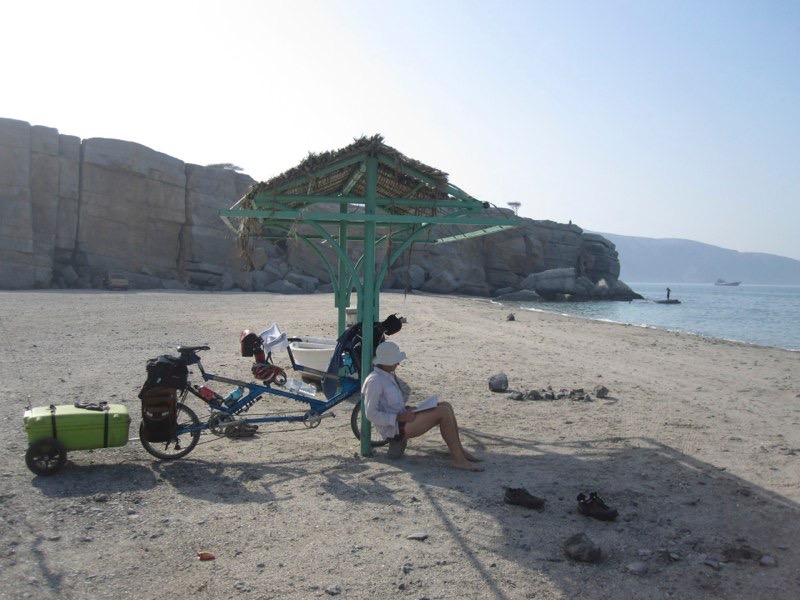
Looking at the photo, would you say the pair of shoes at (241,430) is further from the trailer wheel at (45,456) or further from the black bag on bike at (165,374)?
the trailer wheel at (45,456)

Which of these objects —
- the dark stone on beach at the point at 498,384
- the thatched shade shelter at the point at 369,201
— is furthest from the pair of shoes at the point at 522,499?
the dark stone on beach at the point at 498,384

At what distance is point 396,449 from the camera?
22.3 feet

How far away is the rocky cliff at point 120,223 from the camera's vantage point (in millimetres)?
37000

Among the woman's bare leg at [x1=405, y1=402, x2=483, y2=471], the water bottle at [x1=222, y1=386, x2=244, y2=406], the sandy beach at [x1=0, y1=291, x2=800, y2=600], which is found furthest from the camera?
the water bottle at [x1=222, y1=386, x2=244, y2=406]

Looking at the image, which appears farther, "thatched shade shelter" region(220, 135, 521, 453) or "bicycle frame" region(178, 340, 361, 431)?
"bicycle frame" region(178, 340, 361, 431)

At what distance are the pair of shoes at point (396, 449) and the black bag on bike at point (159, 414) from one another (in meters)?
1.98

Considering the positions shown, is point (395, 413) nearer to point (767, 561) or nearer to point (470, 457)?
point (470, 457)

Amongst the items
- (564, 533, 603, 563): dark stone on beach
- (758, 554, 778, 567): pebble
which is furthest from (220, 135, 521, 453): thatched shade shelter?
(758, 554, 778, 567): pebble

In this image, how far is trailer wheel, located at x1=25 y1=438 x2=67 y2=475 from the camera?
6.01 metres

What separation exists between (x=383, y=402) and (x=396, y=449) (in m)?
0.56

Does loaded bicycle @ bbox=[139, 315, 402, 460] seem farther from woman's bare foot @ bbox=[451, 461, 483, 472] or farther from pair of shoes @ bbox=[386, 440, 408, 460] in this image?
woman's bare foot @ bbox=[451, 461, 483, 472]

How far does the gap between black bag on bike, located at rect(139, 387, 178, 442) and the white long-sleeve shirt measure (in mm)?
1738

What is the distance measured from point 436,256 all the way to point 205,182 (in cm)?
2096

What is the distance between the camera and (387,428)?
21.2ft
